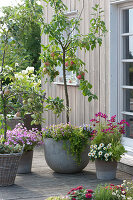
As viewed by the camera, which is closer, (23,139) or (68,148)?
(68,148)

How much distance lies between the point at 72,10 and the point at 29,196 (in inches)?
173

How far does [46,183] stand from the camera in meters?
6.25

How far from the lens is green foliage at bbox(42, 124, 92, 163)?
6.63 metres

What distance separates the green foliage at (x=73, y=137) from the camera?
6.63 meters

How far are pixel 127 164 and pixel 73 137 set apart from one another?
92cm

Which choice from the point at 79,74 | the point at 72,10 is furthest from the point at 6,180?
the point at 72,10

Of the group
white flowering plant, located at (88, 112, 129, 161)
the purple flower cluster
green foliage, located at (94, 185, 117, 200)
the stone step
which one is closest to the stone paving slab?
the stone step

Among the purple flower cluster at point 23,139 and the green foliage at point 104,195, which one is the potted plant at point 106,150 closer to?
the purple flower cluster at point 23,139

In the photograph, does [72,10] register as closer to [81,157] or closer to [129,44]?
[129,44]

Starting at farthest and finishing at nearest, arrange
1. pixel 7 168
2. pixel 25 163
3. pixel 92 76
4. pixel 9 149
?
1. pixel 92 76
2. pixel 25 163
3. pixel 9 149
4. pixel 7 168

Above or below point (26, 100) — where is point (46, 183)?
below

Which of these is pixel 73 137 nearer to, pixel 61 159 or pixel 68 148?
pixel 68 148

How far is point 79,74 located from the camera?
6.99 meters

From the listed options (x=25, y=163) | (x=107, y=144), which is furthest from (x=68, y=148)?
(x=25, y=163)
